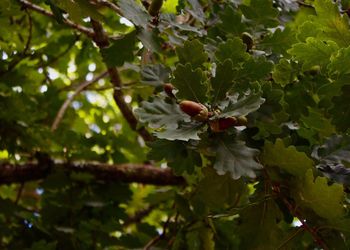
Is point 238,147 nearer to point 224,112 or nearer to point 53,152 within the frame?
point 224,112

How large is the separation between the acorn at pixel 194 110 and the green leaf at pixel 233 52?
23cm

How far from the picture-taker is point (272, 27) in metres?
1.73

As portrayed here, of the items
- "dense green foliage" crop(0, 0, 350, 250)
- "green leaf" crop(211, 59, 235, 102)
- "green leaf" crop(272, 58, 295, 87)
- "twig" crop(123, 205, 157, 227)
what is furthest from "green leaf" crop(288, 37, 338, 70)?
"twig" crop(123, 205, 157, 227)

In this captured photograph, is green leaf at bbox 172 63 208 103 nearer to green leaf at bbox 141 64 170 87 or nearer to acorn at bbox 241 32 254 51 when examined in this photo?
green leaf at bbox 141 64 170 87

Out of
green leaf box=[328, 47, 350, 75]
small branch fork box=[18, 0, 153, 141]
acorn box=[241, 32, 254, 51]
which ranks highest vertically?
green leaf box=[328, 47, 350, 75]

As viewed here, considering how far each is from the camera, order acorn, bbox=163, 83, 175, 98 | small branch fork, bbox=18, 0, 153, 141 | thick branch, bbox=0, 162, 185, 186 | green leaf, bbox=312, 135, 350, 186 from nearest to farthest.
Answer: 1. green leaf, bbox=312, 135, 350, 186
2. acorn, bbox=163, 83, 175, 98
3. small branch fork, bbox=18, 0, 153, 141
4. thick branch, bbox=0, 162, 185, 186

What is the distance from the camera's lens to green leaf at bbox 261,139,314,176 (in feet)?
4.11

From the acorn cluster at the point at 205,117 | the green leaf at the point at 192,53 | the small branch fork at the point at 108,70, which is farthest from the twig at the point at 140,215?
the acorn cluster at the point at 205,117

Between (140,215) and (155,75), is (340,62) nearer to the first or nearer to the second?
(155,75)

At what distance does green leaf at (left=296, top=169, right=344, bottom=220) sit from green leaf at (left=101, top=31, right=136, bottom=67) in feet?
2.14

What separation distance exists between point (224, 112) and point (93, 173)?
4.15ft

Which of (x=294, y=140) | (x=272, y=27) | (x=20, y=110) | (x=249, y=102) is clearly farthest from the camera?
(x=20, y=110)

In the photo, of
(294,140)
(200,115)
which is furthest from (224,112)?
(294,140)

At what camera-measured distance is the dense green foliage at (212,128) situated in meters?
1.27
